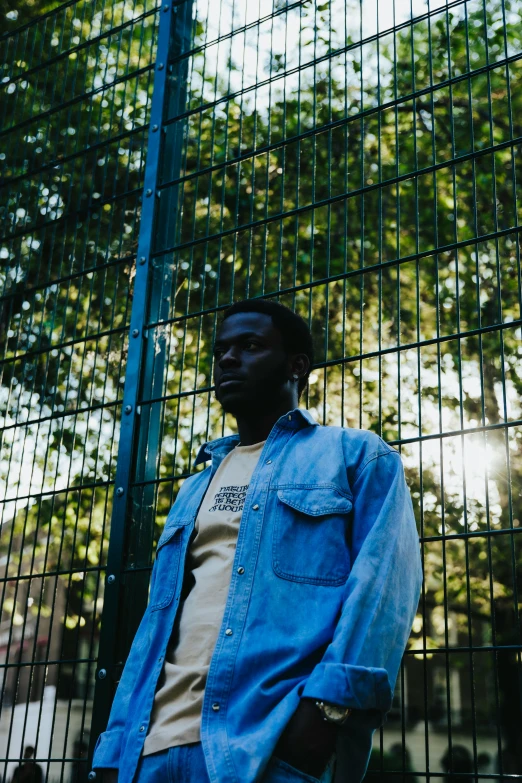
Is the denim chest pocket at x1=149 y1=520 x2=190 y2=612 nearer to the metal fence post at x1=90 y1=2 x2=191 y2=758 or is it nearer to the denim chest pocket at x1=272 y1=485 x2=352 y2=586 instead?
the denim chest pocket at x1=272 y1=485 x2=352 y2=586

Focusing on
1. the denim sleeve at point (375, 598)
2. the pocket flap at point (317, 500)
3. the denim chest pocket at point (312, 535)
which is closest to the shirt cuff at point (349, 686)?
the denim sleeve at point (375, 598)

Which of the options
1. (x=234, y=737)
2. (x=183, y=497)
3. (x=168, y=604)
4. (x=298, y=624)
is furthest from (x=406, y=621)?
(x=183, y=497)

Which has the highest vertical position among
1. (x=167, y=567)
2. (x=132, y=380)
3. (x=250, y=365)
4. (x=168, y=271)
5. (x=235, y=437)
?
(x=168, y=271)

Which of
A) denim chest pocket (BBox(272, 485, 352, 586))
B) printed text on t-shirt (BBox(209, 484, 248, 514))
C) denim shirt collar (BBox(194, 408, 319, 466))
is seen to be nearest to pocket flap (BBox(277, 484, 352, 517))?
denim chest pocket (BBox(272, 485, 352, 586))

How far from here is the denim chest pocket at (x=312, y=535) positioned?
2127 mm

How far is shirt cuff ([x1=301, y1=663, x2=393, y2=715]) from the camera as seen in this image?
1.80 meters

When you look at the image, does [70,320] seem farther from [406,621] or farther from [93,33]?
[406,621]

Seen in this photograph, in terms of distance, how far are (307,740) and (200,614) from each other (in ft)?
1.54

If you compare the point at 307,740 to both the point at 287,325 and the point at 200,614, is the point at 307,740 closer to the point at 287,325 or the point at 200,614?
the point at 200,614

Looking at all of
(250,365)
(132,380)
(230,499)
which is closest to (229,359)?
(250,365)

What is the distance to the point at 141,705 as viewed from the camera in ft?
7.06

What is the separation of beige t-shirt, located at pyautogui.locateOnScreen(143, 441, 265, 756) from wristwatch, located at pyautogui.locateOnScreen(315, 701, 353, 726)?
324 millimetres

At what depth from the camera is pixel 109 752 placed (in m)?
2.25

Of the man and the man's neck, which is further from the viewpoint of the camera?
the man's neck
